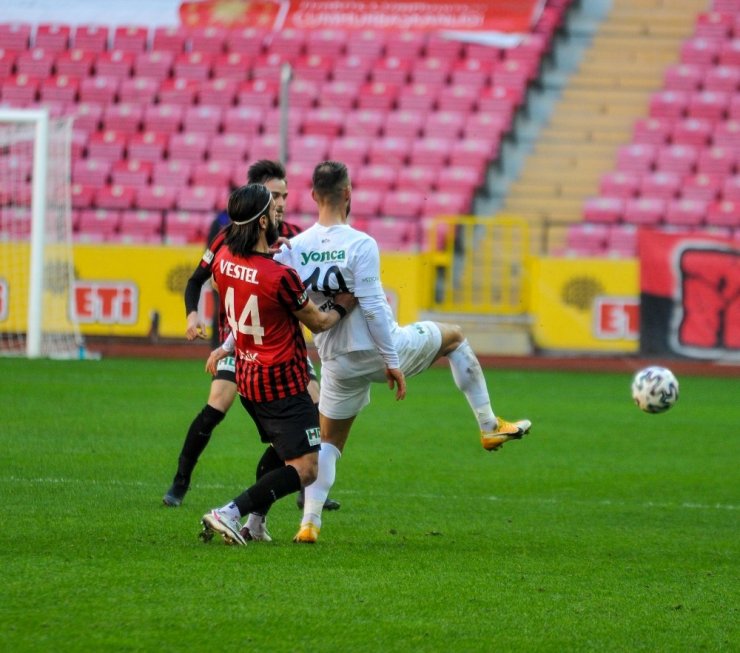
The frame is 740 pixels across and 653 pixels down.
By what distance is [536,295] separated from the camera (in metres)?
19.7

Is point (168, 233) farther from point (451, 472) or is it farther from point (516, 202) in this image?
point (451, 472)

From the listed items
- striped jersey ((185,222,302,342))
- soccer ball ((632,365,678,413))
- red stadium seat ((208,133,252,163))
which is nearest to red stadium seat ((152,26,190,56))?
red stadium seat ((208,133,252,163))

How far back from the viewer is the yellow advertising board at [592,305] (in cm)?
1916

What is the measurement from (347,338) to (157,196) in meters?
16.2

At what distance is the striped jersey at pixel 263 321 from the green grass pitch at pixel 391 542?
0.77m

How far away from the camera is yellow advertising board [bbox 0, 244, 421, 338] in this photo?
1964cm

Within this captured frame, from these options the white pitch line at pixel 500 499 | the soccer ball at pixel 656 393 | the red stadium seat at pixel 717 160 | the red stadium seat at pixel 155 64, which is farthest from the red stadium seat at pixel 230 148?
the white pitch line at pixel 500 499

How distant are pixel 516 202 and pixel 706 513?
585 inches

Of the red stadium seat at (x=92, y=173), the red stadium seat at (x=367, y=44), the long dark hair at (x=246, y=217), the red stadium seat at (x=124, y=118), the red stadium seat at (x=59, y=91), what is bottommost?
the long dark hair at (x=246, y=217)

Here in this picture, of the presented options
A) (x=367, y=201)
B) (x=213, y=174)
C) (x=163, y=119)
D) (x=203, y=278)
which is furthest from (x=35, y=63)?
(x=203, y=278)

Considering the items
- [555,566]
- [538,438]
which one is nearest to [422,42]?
[538,438]

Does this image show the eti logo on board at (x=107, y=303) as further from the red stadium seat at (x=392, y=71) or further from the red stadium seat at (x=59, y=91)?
the red stadium seat at (x=392, y=71)

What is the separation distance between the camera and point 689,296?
740 inches

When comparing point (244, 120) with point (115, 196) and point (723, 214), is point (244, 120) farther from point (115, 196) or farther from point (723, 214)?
point (723, 214)
